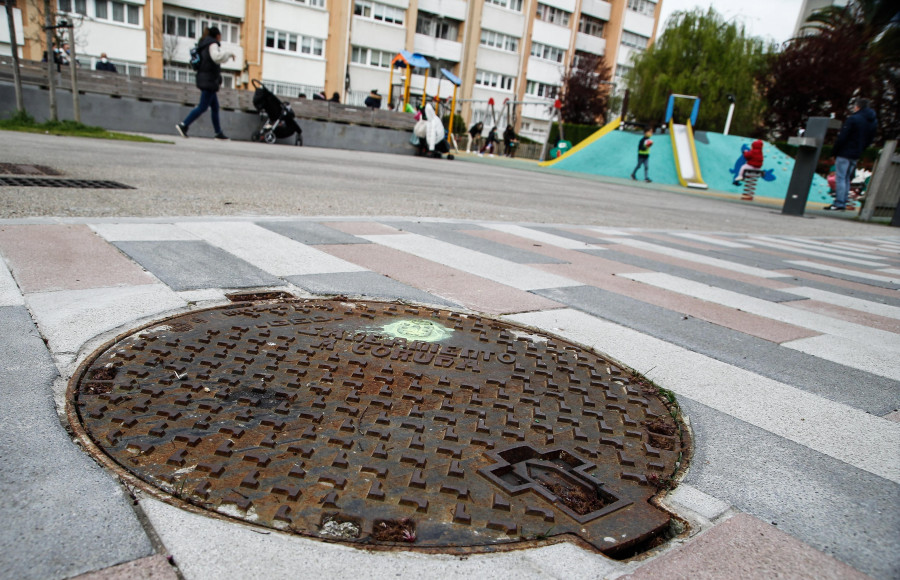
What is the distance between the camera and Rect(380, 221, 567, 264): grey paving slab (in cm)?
469

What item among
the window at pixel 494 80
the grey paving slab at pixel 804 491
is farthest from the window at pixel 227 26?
the grey paving slab at pixel 804 491

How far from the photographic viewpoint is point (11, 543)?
1213 millimetres

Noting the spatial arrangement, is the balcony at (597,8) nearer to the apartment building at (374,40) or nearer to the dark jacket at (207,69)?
the apartment building at (374,40)

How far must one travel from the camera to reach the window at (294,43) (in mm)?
37344

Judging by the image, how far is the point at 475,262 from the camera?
14.2ft

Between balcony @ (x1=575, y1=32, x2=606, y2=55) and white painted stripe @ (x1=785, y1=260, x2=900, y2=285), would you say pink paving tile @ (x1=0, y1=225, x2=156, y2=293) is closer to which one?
white painted stripe @ (x1=785, y1=260, x2=900, y2=285)

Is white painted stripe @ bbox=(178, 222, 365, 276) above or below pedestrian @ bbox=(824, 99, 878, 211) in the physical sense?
below

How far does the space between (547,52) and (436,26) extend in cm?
1072

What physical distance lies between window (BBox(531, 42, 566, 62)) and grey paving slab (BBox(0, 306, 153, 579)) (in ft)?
173

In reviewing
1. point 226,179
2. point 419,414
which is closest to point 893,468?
point 419,414

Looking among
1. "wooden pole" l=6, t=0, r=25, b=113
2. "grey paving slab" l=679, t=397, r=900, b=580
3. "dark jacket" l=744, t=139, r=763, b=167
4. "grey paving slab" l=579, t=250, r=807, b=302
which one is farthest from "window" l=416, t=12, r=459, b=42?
"grey paving slab" l=679, t=397, r=900, b=580

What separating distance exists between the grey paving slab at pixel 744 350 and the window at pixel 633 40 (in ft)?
187

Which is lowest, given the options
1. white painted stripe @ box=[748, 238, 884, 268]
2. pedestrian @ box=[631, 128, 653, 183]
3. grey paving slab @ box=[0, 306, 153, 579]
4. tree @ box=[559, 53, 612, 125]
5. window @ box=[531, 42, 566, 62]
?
white painted stripe @ box=[748, 238, 884, 268]

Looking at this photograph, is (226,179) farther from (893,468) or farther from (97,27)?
(97,27)
